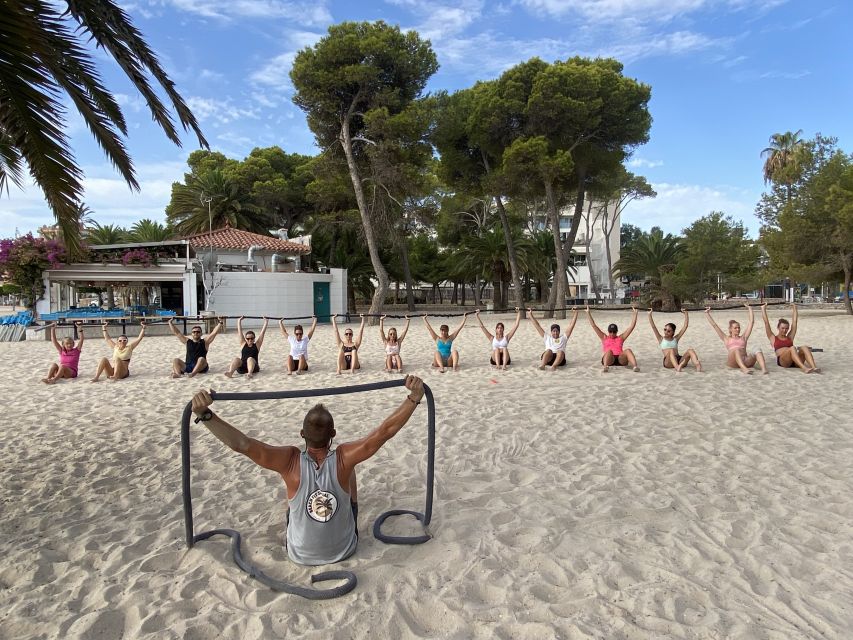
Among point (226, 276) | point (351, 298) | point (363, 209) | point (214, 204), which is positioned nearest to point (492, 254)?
point (351, 298)

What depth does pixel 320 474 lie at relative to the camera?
10.4 ft

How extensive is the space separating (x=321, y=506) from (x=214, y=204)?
32.7m

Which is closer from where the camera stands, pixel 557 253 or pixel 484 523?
pixel 484 523

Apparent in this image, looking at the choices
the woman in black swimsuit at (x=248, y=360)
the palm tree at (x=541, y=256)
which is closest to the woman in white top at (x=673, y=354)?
the woman in black swimsuit at (x=248, y=360)

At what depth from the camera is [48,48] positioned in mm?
3402

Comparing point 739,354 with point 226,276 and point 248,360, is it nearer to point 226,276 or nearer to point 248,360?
point 248,360

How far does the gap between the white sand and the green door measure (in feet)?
58.2

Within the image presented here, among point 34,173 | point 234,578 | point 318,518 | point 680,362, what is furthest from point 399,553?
point 680,362

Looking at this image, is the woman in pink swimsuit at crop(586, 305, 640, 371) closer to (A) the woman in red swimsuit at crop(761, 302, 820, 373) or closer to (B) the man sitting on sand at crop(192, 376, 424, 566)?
(A) the woman in red swimsuit at crop(761, 302, 820, 373)

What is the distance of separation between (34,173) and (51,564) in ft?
9.09

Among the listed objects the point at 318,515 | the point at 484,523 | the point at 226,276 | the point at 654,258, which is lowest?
the point at 484,523

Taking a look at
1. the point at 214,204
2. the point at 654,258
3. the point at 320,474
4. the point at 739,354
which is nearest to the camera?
the point at 320,474

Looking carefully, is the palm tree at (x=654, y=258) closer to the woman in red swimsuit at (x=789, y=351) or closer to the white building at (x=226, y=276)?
the white building at (x=226, y=276)

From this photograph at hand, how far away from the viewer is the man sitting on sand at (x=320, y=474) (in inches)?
123
